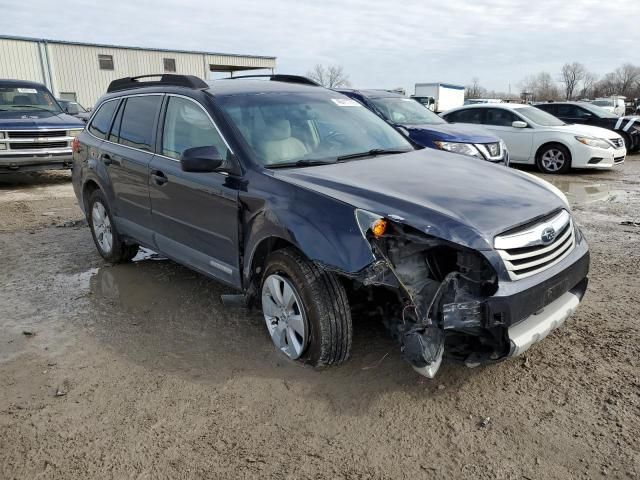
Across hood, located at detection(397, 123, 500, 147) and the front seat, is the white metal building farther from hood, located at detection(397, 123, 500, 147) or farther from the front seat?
the front seat

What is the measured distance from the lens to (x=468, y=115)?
40.2ft

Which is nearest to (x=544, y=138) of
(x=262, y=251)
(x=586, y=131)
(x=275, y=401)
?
(x=586, y=131)

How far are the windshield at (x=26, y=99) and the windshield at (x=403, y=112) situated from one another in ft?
23.8

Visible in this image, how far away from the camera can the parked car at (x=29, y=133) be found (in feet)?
32.8

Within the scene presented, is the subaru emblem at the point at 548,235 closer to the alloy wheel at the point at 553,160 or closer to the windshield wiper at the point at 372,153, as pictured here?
the windshield wiper at the point at 372,153

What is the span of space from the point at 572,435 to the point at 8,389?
324cm

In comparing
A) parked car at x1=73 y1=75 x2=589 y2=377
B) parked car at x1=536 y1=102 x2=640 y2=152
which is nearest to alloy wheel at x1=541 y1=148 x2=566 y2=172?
parked car at x1=536 y1=102 x2=640 y2=152

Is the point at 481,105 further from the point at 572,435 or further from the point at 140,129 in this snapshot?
the point at 572,435

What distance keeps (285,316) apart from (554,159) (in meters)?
9.96

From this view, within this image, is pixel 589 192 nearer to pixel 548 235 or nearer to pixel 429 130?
pixel 429 130

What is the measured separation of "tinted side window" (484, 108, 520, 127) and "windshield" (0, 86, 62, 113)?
9.78 m

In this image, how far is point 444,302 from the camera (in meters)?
2.70

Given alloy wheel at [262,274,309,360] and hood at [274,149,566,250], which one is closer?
hood at [274,149,566,250]

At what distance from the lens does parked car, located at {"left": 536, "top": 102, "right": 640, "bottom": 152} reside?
14688 millimetres
